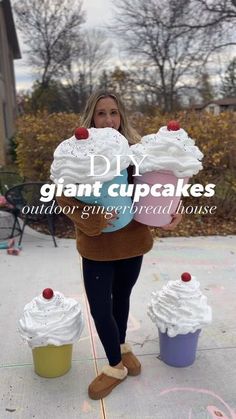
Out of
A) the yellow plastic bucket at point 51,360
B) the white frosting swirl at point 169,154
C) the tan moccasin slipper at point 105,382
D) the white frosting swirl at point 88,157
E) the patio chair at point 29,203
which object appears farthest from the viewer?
the patio chair at point 29,203

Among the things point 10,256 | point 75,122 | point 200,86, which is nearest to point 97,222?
point 10,256

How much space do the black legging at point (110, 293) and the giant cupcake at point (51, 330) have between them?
190mm

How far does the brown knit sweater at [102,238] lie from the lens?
72.6 inches

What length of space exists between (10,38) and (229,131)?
22.8 meters

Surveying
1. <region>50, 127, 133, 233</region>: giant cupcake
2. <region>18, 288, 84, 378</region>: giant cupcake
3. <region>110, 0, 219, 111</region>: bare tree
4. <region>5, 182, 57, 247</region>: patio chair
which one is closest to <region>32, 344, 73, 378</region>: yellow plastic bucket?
<region>18, 288, 84, 378</region>: giant cupcake

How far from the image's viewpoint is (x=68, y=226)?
564cm

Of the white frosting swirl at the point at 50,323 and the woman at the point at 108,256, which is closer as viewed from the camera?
the woman at the point at 108,256

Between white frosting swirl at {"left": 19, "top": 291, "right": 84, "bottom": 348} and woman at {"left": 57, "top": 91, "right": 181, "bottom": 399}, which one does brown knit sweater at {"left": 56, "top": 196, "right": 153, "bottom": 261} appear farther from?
white frosting swirl at {"left": 19, "top": 291, "right": 84, "bottom": 348}

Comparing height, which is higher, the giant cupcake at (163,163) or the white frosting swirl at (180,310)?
the giant cupcake at (163,163)

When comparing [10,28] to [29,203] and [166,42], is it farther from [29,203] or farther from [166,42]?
[29,203]

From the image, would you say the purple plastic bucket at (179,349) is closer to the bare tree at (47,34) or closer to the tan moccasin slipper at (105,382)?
the tan moccasin slipper at (105,382)

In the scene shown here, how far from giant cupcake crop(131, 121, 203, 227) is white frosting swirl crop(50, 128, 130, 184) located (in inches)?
5.6

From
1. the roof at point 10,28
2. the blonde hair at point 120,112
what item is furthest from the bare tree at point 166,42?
the blonde hair at point 120,112

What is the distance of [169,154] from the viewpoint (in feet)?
6.32
